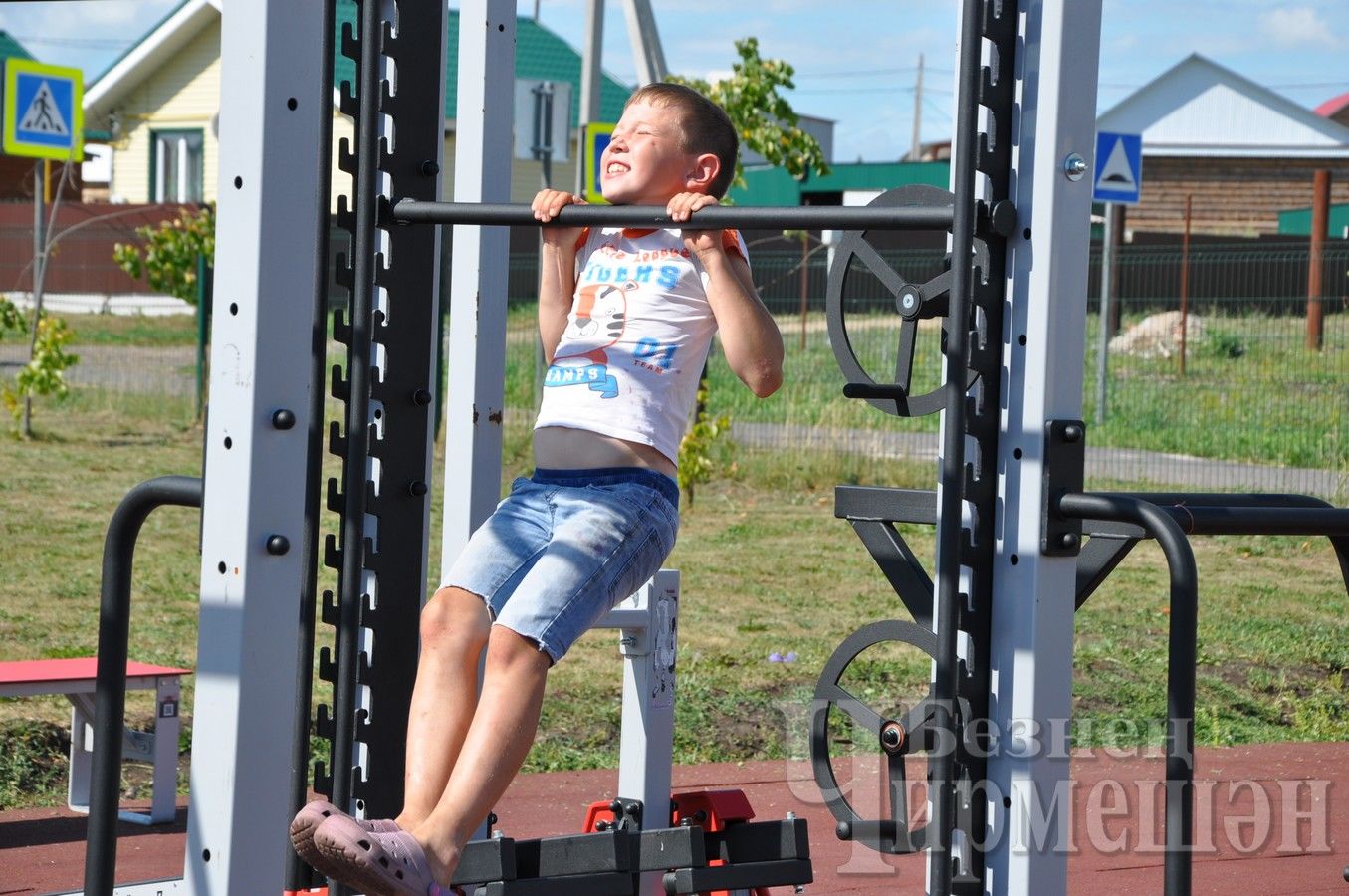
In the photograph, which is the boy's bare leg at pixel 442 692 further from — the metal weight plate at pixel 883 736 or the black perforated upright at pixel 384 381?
the metal weight plate at pixel 883 736

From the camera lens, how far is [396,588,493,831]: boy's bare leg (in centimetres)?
271

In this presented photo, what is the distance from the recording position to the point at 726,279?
287cm

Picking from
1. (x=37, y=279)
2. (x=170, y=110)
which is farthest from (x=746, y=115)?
(x=170, y=110)

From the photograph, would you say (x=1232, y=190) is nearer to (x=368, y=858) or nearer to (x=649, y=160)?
(x=649, y=160)

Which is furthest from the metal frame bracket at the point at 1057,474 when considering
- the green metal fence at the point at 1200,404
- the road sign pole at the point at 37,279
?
the road sign pole at the point at 37,279

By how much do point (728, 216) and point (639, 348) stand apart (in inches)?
18.8

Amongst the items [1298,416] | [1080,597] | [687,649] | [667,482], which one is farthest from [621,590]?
[1298,416]

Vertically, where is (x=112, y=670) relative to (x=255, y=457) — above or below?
below

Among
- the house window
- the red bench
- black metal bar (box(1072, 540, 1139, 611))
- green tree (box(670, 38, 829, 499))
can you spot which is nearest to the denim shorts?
black metal bar (box(1072, 540, 1139, 611))

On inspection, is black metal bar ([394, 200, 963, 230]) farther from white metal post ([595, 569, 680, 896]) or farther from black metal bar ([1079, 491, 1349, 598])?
white metal post ([595, 569, 680, 896])

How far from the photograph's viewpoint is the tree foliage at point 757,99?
31.5 feet

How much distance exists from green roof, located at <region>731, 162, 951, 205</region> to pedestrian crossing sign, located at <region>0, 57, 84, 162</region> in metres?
20.7

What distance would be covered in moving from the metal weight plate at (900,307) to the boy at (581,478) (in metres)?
0.14

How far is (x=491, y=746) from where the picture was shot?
8.71 feet
